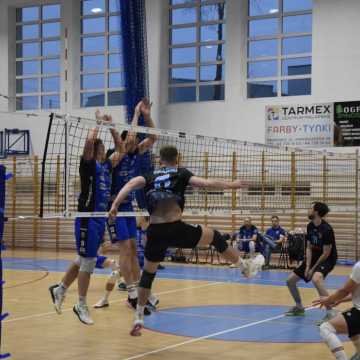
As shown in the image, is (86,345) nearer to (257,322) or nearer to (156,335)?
(156,335)

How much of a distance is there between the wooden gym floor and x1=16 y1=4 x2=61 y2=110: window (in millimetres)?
11857

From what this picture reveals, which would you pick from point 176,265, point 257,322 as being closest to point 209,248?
point 176,265

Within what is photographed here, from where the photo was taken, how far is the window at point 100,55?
24531 mm

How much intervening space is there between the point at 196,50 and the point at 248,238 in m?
7.22

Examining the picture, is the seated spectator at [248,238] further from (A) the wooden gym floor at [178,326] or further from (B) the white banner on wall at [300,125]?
(A) the wooden gym floor at [178,326]

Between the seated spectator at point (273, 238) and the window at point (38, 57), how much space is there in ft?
32.6

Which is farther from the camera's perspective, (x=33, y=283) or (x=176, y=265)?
(x=176, y=265)

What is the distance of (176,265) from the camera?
18906 millimetres

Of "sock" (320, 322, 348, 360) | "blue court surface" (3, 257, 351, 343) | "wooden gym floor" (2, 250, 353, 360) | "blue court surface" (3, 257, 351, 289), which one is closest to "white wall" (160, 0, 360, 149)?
"blue court surface" (3, 257, 351, 289)

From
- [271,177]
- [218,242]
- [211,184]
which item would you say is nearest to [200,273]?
[271,177]

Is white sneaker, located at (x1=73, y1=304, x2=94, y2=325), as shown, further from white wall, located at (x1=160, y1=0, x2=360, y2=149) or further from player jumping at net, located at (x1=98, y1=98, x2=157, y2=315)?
white wall, located at (x1=160, y1=0, x2=360, y2=149)

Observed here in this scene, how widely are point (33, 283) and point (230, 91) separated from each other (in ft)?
32.1

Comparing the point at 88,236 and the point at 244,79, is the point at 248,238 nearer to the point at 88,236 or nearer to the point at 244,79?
the point at 244,79

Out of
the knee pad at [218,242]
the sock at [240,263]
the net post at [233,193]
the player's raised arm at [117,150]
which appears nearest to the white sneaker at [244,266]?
the sock at [240,263]
